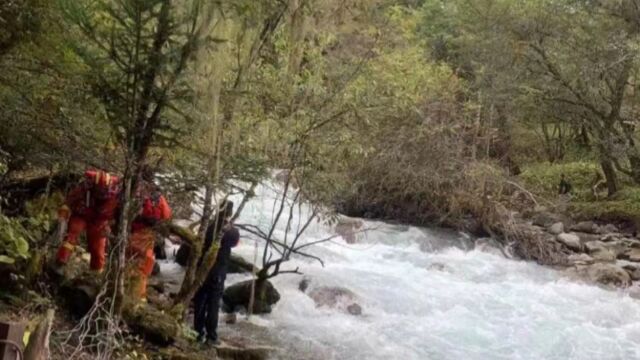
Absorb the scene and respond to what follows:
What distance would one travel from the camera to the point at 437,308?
11.0 metres

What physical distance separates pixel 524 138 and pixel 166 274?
16934 mm

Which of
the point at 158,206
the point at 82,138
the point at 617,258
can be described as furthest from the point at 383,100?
the point at 617,258

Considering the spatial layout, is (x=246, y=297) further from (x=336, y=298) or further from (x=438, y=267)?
(x=438, y=267)

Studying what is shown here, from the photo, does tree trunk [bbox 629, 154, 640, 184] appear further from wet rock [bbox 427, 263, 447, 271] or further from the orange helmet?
the orange helmet

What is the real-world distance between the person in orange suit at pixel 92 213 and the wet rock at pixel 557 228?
12060 millimetres

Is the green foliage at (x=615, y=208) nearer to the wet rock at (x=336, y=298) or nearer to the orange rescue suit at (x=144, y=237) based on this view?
the wet rock at (x=336, y=298)

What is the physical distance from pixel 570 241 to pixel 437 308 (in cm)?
617

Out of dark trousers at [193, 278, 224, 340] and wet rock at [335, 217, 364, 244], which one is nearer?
dark trousers at [193, 278, 224, 340]

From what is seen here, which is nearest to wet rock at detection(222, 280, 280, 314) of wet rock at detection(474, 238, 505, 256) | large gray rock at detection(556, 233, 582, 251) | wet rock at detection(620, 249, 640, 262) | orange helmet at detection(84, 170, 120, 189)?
orange helmet at detection(84, 170, 120, 189)

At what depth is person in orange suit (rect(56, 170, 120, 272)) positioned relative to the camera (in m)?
6.78

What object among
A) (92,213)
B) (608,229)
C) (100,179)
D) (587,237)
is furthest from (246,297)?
(608,229)

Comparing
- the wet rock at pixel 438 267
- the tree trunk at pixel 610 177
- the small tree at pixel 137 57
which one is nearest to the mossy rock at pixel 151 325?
the small tree at pixel 137 57

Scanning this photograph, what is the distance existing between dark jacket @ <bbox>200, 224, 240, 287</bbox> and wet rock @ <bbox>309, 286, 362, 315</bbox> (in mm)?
2877

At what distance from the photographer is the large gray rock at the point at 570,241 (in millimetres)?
15660
